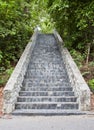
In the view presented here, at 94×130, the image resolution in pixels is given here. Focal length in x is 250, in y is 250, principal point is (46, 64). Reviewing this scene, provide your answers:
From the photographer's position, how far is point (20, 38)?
49.6ft

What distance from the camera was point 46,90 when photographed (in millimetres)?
9211

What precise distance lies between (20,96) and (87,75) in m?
3.87

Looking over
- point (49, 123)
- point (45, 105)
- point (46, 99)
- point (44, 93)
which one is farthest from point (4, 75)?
point (49, 123)

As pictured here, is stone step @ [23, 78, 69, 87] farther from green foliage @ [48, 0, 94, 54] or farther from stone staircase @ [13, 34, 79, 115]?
green foliage @ [48, 0, 94, 54]

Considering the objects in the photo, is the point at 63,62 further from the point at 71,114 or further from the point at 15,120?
the point at 15,120

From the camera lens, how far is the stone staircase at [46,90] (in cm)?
799

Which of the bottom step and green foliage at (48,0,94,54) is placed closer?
the bottom step

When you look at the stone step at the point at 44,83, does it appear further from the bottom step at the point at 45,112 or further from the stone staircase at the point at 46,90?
the bottom step at the point at 45,112

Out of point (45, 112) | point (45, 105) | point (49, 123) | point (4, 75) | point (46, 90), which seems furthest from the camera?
point (4, 75)

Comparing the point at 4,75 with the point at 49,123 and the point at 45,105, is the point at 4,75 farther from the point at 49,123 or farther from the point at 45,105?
the point at 49,123

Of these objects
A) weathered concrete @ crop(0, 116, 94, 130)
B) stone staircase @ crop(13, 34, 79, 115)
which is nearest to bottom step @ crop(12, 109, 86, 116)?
stone staircase @ crop(13, 34, 79, 115)

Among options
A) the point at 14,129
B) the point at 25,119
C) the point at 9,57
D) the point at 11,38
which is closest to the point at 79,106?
the point at 25,119

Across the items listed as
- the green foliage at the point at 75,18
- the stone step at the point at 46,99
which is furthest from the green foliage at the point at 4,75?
the green foliage at the point at 75,18

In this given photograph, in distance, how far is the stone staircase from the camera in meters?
7.99
